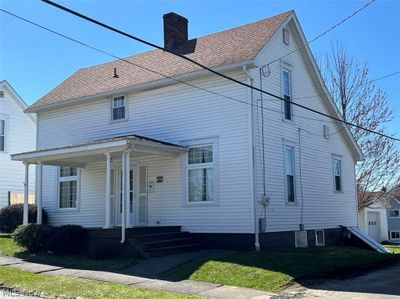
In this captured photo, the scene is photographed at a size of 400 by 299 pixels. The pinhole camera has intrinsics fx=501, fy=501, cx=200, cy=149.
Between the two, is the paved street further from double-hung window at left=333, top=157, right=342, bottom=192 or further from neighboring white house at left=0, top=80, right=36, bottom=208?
neighboring white house at left=0, top=80, right=36, bottom=208

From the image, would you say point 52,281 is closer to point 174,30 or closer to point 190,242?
point 190,242

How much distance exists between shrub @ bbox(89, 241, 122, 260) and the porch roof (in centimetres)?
298

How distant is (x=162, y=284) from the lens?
37.1ft

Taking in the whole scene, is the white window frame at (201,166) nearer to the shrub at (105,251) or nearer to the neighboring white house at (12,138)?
the shrub at (105,251)

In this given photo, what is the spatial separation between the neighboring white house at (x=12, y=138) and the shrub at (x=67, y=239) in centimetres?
1227

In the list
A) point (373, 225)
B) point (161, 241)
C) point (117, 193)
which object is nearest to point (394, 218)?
point (373, 225)

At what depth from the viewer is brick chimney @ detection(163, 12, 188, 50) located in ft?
70.7

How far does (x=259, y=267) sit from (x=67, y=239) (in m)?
6.49

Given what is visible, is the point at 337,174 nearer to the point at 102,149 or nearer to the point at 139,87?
the point at 139,87

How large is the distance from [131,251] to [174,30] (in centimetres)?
1069

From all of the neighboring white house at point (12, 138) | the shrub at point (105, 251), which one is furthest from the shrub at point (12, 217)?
the shrub at point (105, 251)

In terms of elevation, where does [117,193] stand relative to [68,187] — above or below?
below

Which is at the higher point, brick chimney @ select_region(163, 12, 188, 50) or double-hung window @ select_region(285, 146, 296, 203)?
brick chimney @ select_region(163, 12, 188, 50)

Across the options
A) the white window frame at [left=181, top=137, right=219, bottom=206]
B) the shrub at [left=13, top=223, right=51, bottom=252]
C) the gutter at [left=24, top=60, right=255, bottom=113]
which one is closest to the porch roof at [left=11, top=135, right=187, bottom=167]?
the white window frame at [left=181, top=137, right=219, bottom=206]
